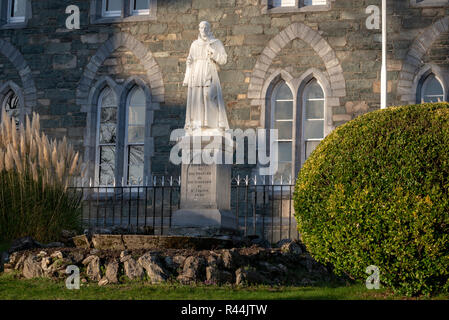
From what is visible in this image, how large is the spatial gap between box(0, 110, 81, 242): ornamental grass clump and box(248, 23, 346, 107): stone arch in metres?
5.72

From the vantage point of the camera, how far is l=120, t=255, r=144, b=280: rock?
1111 cm

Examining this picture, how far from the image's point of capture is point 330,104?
18453 millimetres

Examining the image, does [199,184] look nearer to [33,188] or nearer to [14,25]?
[33,188]

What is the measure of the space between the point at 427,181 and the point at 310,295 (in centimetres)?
212

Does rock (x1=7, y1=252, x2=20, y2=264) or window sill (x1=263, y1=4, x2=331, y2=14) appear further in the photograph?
window sill (x1=263, y1=4, x2=331, y2=14)

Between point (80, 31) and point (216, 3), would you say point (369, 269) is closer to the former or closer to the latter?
point (216, 3)

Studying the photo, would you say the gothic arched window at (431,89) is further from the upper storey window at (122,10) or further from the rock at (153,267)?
the rock at (153,267)

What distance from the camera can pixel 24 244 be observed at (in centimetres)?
1292

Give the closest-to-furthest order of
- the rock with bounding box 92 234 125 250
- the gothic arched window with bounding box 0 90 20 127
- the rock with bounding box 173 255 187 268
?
1. the rock with bounding box 173 255 187 268
2. the rock with bounding box 92 234 125 250
3. the gothic arched window with bounding box 0 90 20 127

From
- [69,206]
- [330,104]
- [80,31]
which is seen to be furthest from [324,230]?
[80,31]

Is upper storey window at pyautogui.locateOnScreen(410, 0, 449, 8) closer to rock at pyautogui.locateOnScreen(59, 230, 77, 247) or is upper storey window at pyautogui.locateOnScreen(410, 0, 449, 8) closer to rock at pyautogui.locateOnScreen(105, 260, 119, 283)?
rock at pyautogui.locateOnScreen(59, 230, 77, 247)

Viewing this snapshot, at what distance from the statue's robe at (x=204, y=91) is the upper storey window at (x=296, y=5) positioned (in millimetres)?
4244

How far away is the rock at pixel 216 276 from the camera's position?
10.8m

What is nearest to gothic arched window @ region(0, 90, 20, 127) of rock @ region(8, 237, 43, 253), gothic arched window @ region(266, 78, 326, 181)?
gothic arched window @ region(266, 78, 326, 181)
